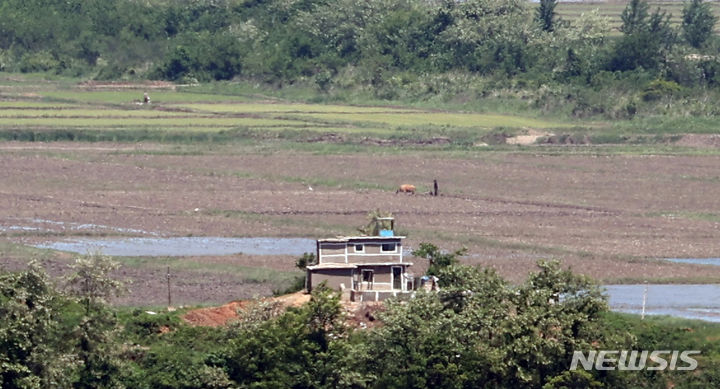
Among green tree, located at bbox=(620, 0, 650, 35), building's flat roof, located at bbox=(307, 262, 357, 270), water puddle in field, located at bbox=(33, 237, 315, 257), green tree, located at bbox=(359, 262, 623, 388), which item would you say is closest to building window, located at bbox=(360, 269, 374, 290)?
building's flat roof, located at bbox=(307, 262, 357, 270)

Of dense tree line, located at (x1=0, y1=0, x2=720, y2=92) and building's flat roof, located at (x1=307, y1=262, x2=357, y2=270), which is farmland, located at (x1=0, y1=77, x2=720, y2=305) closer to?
building's flat roof, located at (x1=307, y1=262, x2=357, y2=270)

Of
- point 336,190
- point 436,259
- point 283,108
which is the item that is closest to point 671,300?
point 436,259

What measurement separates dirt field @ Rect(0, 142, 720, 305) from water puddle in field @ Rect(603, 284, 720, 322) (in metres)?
0.74

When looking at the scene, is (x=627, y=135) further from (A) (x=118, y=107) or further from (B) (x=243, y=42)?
(B) (x=243, y=42)

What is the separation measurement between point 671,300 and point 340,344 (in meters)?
11.7

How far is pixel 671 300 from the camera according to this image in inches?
1324

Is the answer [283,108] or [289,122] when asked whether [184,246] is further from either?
[283,108]

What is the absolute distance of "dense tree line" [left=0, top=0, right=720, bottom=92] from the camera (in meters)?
82.4

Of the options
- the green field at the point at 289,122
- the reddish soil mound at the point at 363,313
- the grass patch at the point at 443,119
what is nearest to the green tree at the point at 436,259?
→ the reddish soil mound at the point at 363,313

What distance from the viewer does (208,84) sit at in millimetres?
86938

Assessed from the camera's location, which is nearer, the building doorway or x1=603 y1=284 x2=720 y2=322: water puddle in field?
the building doorway

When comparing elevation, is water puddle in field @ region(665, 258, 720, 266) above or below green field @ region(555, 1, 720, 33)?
below

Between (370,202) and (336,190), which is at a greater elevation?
(370,202)

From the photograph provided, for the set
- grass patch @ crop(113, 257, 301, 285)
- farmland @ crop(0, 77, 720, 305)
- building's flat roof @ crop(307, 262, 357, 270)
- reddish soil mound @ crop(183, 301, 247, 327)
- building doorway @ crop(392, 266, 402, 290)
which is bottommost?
farmland @ crop(0, 77, 720, 305)
